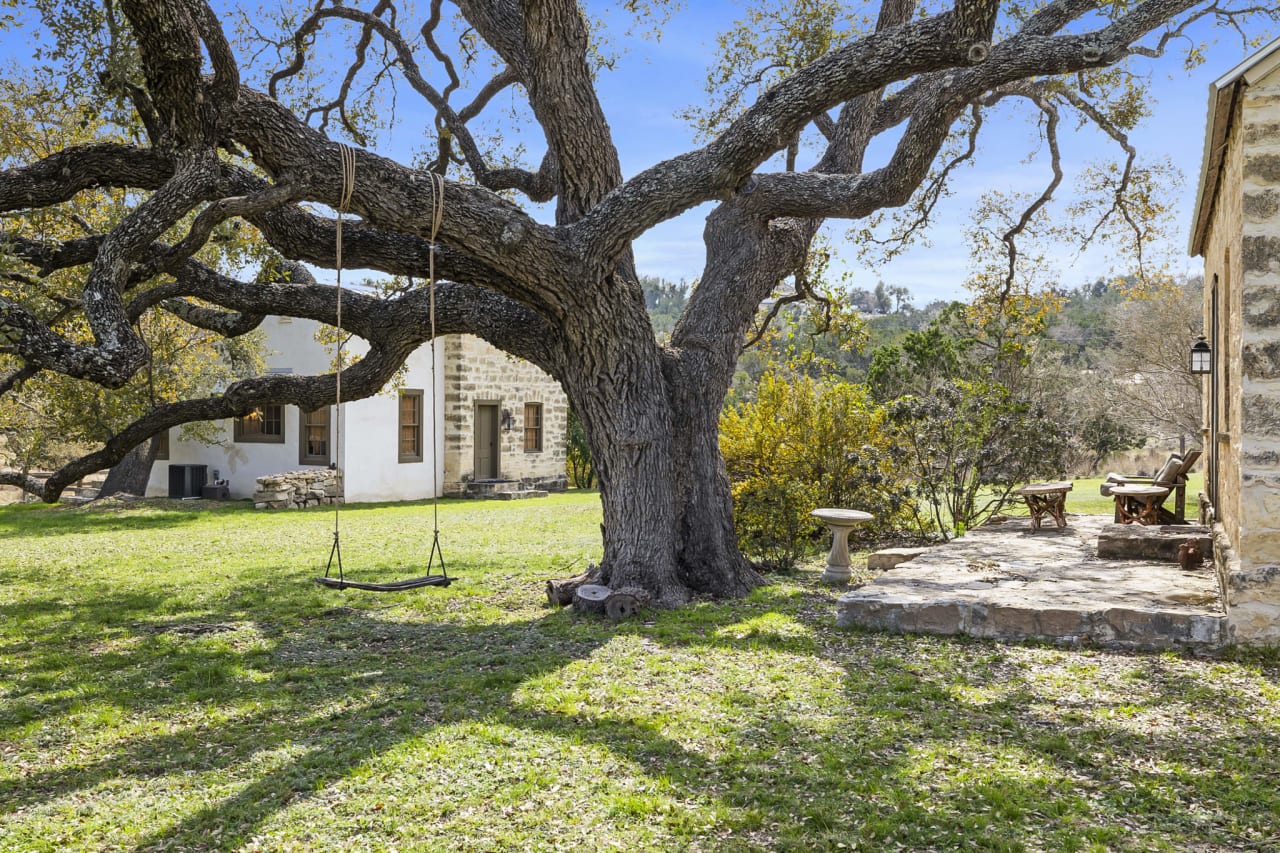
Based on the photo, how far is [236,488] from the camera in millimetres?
18312

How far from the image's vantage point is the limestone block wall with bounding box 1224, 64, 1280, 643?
5684mm

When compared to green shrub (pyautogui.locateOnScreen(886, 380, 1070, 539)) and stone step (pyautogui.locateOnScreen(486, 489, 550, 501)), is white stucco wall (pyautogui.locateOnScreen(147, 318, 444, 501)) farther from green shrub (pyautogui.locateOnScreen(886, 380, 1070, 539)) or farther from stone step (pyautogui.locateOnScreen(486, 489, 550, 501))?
green shrub (pyautogui.locateOnScreen(886, 380, 1070, 539))

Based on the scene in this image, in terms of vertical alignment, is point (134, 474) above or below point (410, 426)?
below

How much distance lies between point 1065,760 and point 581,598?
4.00 metres

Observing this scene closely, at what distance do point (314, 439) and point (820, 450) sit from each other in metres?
10.6

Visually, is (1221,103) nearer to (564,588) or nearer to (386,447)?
(564,588)

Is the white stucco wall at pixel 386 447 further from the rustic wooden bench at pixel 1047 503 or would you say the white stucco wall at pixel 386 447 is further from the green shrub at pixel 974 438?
the rustic wooden bench at pixel 1047 503

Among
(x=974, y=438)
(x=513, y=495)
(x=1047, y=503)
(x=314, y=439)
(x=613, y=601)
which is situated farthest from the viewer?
(x=513, y=495)

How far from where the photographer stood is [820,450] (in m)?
11.1

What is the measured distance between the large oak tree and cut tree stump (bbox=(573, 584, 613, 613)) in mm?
288

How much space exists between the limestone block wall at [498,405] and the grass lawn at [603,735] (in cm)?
1145

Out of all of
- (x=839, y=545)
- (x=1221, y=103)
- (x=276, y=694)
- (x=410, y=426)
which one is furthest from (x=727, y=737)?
(x=410, y=426)

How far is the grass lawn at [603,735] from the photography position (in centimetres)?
353

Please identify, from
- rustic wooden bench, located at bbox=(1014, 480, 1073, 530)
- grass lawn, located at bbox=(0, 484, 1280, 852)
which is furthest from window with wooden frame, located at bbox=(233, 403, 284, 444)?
rustic wooden bench, located at bbox=(1014, 480, 1073, 530)
